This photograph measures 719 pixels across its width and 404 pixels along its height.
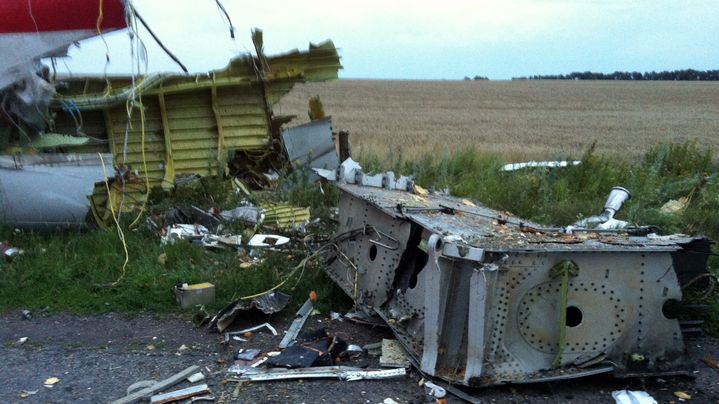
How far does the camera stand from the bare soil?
438 centimetres

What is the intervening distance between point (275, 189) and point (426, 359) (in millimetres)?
5451

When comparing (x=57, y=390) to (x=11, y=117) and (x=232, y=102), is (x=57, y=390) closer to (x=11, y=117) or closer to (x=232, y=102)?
(x=11, y=117)

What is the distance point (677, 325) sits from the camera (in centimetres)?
461

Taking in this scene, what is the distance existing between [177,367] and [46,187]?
367cm

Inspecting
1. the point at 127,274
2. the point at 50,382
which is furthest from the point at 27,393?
the point at 127,274

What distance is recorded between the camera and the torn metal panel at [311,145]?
406 inches

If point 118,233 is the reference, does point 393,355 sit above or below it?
below

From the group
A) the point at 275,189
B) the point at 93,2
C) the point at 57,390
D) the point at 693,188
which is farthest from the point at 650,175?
the point at 57,390

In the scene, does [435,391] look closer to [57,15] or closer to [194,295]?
[194,295]

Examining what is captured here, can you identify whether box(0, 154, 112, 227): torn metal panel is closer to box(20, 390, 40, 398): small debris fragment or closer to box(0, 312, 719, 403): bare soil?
box(0, 312, 719, 403): bare soil

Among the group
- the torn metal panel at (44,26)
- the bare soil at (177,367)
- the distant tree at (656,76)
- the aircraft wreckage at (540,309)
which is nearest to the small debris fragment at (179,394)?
the bare soil at (177,367)

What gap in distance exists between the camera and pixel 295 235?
767 cm

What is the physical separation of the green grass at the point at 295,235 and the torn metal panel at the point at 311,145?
2.07ft

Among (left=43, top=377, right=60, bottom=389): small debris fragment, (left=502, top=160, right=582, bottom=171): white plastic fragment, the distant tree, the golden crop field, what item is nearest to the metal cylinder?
(left=502, top=160, right=582, bottom=171): white plastic fragment
